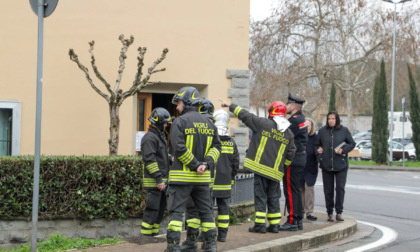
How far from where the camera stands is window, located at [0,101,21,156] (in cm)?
1262

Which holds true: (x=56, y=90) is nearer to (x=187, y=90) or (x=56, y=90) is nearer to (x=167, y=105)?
(x=167, y=105)

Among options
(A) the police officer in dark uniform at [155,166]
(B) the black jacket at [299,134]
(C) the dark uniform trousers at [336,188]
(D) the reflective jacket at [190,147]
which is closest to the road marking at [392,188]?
(C) the dark uniform trousers at [336,188]

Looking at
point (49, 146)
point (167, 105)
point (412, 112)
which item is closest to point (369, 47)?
point (412, 112)

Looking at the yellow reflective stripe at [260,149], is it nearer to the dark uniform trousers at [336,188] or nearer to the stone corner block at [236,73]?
the dark uniform trousers at [336,188]

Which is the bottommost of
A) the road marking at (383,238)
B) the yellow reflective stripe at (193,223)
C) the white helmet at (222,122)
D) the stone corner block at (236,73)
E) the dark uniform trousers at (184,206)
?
the road marking at (383,238)

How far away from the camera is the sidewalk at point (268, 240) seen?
803 cm

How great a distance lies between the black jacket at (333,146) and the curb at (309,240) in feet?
3.11

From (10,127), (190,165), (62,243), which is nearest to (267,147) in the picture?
(190,165)

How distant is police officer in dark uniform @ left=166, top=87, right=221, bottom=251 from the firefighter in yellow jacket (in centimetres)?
177

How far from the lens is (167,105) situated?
14.6 metres

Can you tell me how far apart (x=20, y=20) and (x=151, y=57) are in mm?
2559

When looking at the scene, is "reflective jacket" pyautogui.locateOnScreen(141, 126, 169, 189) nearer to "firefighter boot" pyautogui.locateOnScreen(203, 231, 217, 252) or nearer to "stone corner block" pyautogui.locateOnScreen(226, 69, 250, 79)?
"firefighter boot" pyautogui.locateOnScreen(203, 231, 217, 252)

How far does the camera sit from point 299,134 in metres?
10.1

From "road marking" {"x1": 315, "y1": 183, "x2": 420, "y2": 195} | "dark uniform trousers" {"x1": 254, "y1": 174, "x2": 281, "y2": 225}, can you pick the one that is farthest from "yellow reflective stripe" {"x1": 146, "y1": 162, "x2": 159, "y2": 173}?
"road marking" {"x1": 315, "y1": 183, "x2": 420, "y2": 195}
